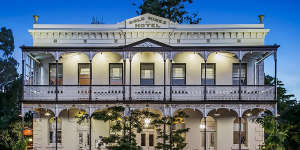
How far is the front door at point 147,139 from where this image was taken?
2503cm

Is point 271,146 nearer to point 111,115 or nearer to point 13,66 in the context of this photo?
point 111,115

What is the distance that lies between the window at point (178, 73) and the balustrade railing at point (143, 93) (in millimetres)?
2036

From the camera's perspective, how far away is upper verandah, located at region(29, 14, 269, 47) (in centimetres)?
2502

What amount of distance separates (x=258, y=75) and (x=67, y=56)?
12.9 meters

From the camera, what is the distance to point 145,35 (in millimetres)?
25109

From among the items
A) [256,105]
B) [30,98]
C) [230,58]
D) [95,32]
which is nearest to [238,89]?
[256,105]

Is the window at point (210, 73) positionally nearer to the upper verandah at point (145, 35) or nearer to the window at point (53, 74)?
Answer: the upper verandah at point (145, 35)

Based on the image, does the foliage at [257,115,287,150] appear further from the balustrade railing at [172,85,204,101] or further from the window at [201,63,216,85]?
the window at [201,63,216,85]

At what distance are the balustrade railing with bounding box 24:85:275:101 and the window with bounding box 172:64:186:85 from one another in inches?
80.2

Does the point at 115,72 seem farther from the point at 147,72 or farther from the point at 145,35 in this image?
the point at 145,35

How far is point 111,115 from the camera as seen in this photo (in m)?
22.3

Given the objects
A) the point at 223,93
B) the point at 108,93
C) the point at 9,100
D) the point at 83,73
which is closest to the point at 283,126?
the point at 223,93

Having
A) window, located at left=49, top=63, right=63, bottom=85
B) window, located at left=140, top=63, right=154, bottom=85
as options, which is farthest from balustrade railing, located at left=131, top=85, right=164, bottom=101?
window, located at left=49, top=63, right=63, bottom=85

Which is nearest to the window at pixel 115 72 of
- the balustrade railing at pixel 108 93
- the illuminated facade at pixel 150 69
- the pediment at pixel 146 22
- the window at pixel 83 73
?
the illuminated facade at pixel 150 69
